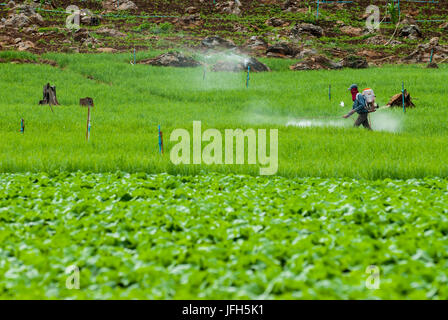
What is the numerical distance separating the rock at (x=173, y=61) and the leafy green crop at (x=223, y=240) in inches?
1229

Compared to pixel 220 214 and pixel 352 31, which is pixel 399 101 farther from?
pixel 352 31

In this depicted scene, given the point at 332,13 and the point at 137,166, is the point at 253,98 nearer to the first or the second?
the point at 137,166

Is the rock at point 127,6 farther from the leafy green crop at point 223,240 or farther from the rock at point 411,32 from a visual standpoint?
the leafy green crop at point 223,240

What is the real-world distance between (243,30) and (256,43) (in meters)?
6.87

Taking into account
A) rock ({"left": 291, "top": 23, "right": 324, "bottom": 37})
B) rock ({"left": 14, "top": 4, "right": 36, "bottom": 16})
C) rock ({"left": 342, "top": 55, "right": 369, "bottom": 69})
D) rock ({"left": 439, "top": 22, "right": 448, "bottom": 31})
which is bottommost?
rock ({"left": 342, "top": 55, "right": 369, "bottom": 69})

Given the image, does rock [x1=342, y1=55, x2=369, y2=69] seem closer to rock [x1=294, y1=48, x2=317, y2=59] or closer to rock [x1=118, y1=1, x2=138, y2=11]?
rock [x1=294, y1=48, x2=317, y2=59]

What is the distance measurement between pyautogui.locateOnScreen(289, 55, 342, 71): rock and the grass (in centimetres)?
119

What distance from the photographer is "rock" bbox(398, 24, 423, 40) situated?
2201 inches

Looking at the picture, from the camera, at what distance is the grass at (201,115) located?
47.0 feet

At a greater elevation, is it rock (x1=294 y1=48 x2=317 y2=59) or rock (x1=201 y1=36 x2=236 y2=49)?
rock (x1=201 y1=36 x2=236 y2=49)

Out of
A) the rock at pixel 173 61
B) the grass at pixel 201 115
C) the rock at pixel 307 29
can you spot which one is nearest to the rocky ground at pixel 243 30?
the rock at pixel 307 29

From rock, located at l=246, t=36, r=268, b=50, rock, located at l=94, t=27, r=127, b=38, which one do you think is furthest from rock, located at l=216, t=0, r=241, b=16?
rock, located at l=94, t=27, r=127, b=38

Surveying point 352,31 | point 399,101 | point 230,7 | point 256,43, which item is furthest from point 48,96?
point 230,7

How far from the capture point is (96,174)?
1333 centimetres
